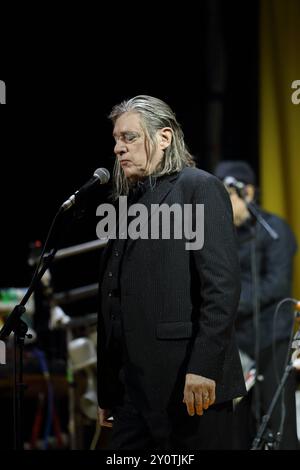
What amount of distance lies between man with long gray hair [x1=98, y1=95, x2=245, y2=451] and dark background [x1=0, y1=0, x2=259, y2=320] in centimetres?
300

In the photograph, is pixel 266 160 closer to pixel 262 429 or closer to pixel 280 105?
pixel 280 105

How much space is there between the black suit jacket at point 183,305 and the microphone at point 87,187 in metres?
0.20

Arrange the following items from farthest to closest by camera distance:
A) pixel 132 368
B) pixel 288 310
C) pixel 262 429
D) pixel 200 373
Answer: pixel 288 310 < pixel 262 429 < pixel 132 368 < pixel 200 373

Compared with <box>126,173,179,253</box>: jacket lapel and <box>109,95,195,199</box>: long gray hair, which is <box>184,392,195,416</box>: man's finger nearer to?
<box>126,173,179,253</box>: jacket lapel

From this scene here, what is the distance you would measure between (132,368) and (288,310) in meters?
1.91

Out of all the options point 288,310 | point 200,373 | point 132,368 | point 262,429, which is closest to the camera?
point 200,373

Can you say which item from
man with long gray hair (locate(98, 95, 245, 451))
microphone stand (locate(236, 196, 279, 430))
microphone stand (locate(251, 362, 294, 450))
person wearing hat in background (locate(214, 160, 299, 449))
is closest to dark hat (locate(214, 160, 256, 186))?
person wearing hat in background (locate(214, 160, 299, 449))

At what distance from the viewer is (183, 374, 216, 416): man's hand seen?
7.43 ft

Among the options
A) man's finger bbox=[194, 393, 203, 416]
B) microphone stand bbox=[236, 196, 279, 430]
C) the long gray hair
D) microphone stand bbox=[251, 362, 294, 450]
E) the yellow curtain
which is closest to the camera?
man's finger bbox=[194, 393, 203, 416]

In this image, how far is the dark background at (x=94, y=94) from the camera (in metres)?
5.60

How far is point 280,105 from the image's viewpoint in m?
5.55
